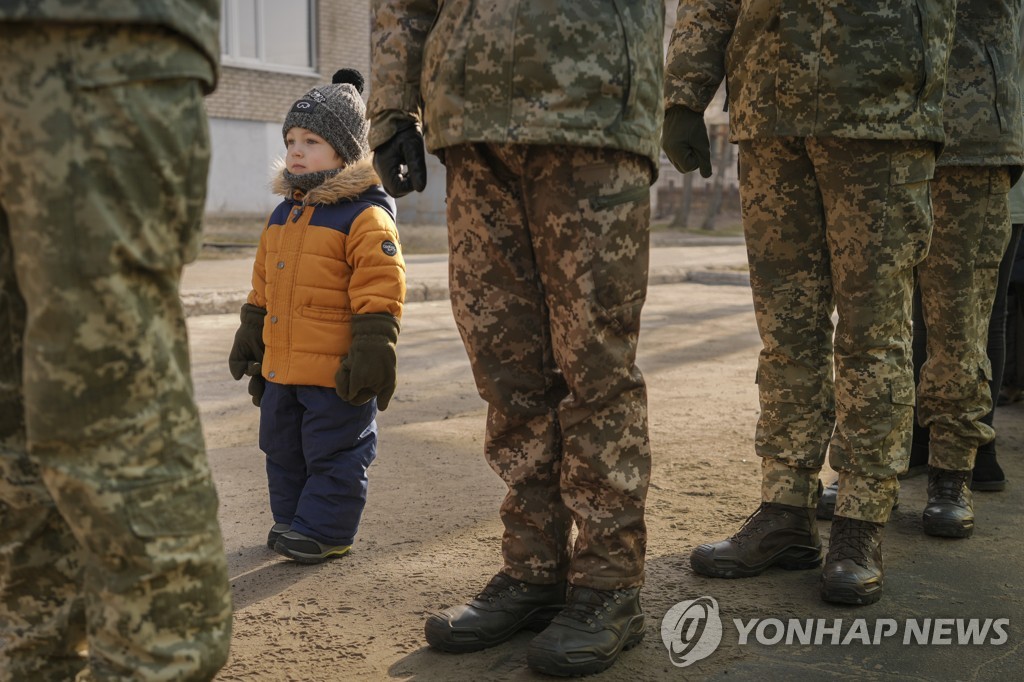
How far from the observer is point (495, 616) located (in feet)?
8.63

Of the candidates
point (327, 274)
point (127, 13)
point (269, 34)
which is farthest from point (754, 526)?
point (269, 34)

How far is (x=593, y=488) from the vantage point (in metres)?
2.54

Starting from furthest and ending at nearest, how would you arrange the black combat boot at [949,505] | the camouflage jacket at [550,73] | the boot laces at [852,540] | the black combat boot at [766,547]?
the black combat boot at [949,505] < the black combat boot at [766,547] < the boot laces at [852,540] < the camouflage jacket at [550,73]

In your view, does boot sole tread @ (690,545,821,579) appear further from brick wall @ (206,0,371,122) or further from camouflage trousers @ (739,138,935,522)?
brick wall @ (206,0,371,122)

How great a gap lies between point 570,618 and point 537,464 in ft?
1.19

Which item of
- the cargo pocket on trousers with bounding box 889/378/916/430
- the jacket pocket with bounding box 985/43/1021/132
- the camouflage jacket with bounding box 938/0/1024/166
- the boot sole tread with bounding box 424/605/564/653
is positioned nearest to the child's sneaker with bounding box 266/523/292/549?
the boot sole tread with bounding box 424/605/564/653

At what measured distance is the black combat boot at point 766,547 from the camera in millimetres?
3113

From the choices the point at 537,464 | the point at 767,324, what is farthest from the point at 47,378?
the point at 767,324

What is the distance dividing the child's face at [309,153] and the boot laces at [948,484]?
7.35ft

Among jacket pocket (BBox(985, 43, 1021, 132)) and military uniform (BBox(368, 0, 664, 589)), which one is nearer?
military uniform (BBox(368, 0, 664, 589))

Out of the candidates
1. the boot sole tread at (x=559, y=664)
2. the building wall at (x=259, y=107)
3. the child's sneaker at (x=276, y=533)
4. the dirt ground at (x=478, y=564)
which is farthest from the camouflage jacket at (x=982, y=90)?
the building wall at (x=259, y=107)

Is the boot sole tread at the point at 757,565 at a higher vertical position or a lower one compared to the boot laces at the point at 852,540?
lower

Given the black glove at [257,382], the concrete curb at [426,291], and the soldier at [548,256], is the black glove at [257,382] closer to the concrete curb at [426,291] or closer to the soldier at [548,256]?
the soldier at [548,256]

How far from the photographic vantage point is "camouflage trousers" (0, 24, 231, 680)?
1.54 metres
